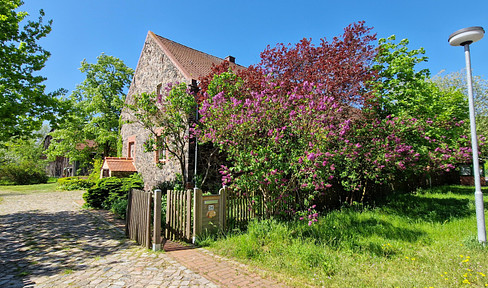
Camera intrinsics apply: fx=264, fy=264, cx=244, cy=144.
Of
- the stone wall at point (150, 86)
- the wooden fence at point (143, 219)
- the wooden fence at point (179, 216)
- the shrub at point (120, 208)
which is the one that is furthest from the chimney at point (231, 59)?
the wooden fence at point (179, 216)

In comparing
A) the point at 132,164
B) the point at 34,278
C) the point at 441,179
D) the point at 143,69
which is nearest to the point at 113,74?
the point at 143,69

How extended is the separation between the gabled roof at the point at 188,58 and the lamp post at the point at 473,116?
8842 mm

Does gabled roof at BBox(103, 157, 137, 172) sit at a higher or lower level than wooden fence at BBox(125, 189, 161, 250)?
higher

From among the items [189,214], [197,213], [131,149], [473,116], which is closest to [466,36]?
[473,116]

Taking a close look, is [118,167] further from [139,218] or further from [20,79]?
[139,218]

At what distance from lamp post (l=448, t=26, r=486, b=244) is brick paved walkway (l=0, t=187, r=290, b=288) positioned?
4882mm

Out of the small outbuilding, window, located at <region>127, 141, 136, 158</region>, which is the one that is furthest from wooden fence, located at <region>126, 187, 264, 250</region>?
window, located at <region>127, 141, 136, 158</region>

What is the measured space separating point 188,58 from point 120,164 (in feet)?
24.9

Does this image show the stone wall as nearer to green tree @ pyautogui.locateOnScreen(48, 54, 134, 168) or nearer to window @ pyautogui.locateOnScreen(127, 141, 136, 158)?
window @ pyautogui.locateOnScreen(127, 141, 136, 158)

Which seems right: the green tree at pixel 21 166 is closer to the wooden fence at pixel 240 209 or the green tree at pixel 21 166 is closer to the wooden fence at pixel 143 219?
the wooden fence at pixel 143 219

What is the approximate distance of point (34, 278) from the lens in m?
4.48

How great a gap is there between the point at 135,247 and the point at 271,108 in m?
4.57

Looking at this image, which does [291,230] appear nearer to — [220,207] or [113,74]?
[220,207]

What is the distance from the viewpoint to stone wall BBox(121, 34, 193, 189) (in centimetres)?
1285
